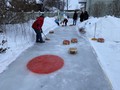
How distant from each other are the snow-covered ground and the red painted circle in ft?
2.40

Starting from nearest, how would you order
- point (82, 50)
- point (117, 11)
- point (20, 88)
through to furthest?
1. point (20, 88)
2. point (82, 50)
3. point (117, 11)

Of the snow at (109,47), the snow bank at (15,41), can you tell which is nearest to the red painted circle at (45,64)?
the snow bank at (15,41)

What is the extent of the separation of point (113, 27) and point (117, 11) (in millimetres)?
8676

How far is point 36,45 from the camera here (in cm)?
788

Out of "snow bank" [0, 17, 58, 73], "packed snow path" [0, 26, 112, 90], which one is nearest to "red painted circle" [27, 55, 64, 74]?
"packed snow path" [0, 26, 112, 90]

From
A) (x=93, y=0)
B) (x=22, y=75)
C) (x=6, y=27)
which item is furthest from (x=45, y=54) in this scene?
(x=93, y=0)

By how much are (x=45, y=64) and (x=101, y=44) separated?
3560 millimetres

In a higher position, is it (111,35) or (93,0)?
(93,0)

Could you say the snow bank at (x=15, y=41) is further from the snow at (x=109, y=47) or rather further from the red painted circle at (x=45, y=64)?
the snow at (x=109, y=47)

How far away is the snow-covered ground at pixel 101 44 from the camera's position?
17.0 feet

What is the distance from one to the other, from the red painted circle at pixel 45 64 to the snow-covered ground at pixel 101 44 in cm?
73

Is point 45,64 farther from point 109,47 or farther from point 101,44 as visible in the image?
point 101,44

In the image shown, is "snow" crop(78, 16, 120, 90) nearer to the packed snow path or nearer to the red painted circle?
the packed snow path

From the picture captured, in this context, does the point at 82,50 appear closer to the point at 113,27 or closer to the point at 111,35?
the point at 111,35
